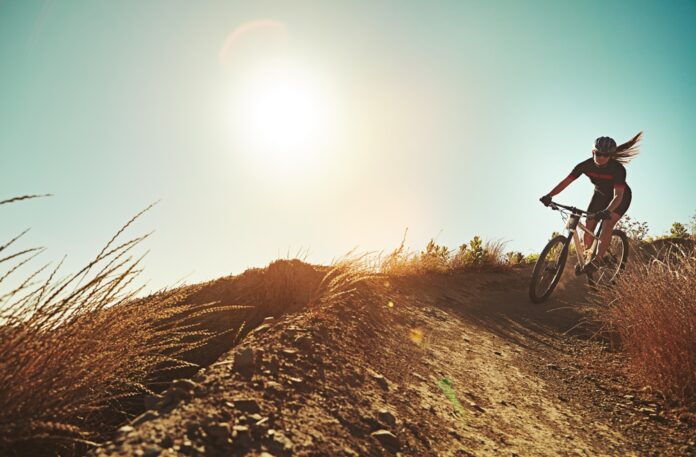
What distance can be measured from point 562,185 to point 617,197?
0.86 m

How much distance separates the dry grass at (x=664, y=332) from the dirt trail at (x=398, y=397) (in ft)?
0.66

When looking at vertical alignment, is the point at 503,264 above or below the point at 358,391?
above

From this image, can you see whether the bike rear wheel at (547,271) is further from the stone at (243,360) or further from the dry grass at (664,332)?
the stone at (243,360)

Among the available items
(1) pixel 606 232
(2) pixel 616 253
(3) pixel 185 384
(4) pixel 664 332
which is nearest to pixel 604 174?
(1) pixel 606 232

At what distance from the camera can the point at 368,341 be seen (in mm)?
3102

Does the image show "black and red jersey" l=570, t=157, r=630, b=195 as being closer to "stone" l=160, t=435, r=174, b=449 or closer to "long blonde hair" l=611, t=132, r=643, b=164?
"long blonde hair" l=611, t=132, r=643, b=164

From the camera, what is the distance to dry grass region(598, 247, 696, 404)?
9.73 ft

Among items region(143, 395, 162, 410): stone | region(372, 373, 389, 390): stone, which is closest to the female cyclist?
region(372, 373, 389, 390): stone

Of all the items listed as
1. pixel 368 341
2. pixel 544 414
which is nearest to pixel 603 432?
pixel 544 414

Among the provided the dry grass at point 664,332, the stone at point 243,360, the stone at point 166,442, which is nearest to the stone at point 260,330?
the stone at point 243,360

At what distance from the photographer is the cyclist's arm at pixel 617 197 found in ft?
18.7

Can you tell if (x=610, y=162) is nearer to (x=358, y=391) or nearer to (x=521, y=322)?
(x=521, y=322)

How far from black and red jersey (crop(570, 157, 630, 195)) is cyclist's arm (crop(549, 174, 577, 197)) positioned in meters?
0.05

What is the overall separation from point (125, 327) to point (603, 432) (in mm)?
3370
